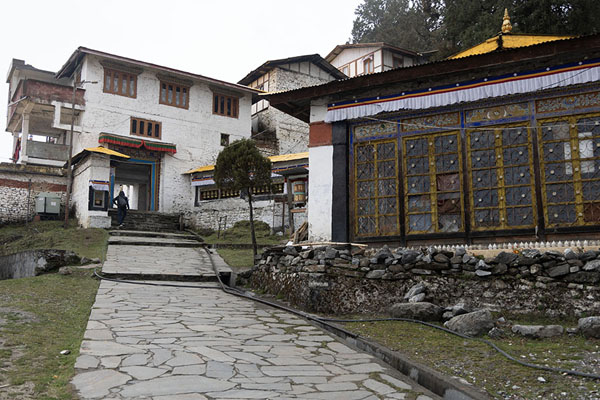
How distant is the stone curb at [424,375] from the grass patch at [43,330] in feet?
9.49

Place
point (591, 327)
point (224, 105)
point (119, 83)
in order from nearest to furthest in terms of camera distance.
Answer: point (591, 327), point (119, 83), point (224, 105)

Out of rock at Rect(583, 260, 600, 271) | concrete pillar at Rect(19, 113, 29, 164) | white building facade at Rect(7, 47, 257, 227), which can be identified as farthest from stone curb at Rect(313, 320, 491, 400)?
concrete pillar at Rect(19, 113, 29, 164)

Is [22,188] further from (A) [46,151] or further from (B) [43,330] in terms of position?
(B) [43,330]

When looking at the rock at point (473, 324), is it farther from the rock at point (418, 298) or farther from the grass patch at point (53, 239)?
the grass patch at point (53, 239)

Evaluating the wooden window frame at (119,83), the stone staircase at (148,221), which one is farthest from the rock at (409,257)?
the wooden window frame at (119,83)

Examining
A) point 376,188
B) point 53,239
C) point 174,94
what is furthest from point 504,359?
point 174,94

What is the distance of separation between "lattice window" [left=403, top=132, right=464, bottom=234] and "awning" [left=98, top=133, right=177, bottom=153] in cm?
1934

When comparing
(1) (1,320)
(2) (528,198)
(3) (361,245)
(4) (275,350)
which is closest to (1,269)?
(1) (1,320)

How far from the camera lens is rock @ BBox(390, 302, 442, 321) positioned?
659 cm

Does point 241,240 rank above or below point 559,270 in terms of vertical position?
above

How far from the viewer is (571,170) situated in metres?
7.95

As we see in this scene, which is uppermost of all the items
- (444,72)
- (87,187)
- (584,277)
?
(444,72)

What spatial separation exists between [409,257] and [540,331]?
2501 millimetres

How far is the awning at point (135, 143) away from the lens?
24.8 meters
